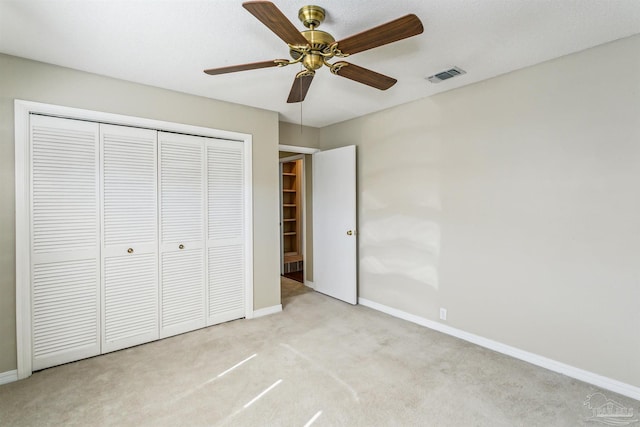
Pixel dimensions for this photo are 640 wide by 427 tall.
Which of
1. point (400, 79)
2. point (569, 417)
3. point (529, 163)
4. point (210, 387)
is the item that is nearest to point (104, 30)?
point (400, 79)

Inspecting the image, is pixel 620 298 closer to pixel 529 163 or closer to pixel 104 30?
pixel 529 163

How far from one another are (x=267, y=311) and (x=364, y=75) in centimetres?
284

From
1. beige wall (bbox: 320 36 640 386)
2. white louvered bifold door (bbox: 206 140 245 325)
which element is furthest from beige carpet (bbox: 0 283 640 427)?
white louvered bifold door (bbox: 206 140 245 325)

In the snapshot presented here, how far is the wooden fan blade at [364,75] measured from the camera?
1.94 m

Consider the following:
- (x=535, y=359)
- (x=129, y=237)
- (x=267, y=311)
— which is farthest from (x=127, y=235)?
(x=535, y=359)

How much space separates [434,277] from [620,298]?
144 centimetres

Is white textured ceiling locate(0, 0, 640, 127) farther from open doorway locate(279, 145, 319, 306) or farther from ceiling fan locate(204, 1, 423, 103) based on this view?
open doorway locate(279, 145, 319, 306)

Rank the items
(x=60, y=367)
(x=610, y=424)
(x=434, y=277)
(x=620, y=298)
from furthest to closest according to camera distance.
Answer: (x=434, y=277) → (x=60, y=367) → (x=620, y=298) → (x=610, y=424)

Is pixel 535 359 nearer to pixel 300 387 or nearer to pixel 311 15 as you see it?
pixel 300 387

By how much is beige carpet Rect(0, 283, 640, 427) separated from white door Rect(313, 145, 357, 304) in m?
1.17

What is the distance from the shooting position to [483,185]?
116 inches

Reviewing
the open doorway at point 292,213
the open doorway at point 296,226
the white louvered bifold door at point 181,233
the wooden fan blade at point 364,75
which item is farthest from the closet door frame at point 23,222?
the open doorway at point 292,213

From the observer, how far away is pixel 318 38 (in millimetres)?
1739

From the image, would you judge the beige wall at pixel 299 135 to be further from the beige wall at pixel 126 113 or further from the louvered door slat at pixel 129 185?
the louvered door slat at pixel 129 185
